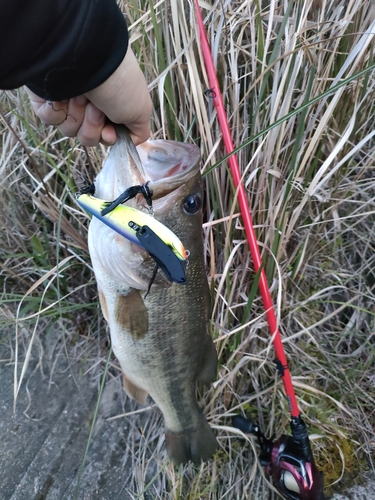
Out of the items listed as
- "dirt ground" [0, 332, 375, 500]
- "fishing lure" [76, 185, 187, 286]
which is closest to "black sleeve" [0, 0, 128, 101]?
"fishing lure" [76, 185, 187, 286]

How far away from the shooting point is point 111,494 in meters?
1.66

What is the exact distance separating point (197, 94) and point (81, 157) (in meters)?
0.63

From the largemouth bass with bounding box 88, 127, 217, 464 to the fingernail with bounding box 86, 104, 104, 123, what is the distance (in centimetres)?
6

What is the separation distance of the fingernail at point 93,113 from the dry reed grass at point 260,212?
56 centimetres

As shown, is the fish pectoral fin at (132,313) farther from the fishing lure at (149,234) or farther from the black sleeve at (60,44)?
the black sleeve at (60,44)

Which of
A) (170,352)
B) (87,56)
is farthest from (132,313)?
(87,56)

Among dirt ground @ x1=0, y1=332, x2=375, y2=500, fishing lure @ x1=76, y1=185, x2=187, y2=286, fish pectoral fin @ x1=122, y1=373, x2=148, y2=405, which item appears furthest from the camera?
dirt ground @ x1=0, y1=332, x2=375, y2=500

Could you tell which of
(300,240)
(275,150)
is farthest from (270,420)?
(275,150)

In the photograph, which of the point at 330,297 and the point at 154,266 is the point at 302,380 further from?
the point at 154,266

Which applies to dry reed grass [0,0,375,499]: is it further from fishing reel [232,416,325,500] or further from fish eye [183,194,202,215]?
fish eye [183,194,202,215]

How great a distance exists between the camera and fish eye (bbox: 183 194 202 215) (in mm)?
1111

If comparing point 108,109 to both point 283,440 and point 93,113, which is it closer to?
point 93,113

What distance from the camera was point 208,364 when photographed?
1.45 metres

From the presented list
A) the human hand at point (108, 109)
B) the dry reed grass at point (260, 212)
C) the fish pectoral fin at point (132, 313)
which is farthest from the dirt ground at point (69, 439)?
the human hand at point (108, 109)
